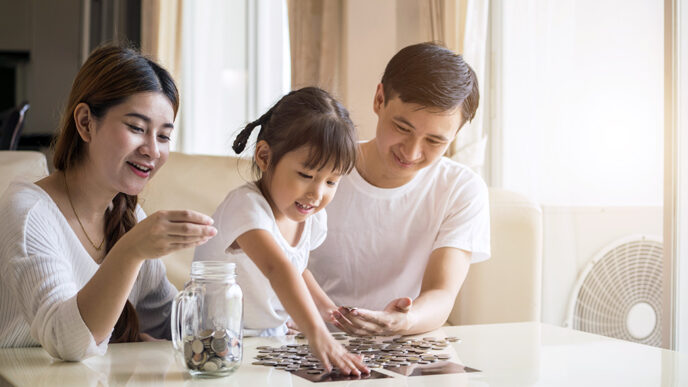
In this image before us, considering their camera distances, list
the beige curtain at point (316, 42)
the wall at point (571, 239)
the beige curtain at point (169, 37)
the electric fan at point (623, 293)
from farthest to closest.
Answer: the beige curtain at point (169, 37) → the beige curtain at point (316, 42) → the wall at point (571, 239) → the electric fan at point (623, 293)

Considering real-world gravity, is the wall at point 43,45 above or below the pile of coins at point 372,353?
above

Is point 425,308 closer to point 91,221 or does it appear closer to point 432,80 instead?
point 432,80

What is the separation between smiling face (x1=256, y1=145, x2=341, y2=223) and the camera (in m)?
1.61

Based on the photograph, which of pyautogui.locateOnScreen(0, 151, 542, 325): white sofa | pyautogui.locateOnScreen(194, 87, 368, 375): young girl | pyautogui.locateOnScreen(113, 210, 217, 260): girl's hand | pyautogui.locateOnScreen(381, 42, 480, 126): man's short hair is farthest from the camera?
pyautogui.locateOnScreen(0, 151, 542, 325): white sofa

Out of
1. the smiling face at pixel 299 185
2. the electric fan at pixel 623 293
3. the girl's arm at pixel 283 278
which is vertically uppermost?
the smiling face at pixel 299 185

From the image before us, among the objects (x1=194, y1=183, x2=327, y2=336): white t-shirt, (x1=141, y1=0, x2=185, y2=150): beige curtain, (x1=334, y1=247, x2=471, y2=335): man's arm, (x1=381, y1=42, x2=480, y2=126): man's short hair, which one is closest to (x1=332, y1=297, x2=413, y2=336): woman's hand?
(x1=334, y1=247, x2=471, y2=335): man's arm

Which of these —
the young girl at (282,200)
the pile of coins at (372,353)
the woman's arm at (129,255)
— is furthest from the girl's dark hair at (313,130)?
the woman's arm at (129,255)

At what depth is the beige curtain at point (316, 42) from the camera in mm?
4047

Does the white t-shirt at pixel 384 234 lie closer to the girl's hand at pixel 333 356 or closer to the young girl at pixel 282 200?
the young girl at pixel 282 200

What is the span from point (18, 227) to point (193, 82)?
4.59 meters

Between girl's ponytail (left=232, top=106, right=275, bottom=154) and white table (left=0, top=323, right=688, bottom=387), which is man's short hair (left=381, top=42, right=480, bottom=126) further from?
white table (left=0, top=323, right=688, bottom=387)

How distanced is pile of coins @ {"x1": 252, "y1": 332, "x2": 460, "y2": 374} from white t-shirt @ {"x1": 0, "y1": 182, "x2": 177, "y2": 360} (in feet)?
1.02

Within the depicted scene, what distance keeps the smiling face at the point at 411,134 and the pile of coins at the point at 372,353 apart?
54 centimetres

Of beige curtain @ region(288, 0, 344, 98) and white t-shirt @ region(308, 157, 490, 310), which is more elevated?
beige curtain @ region(288, 0, 344, 98)
